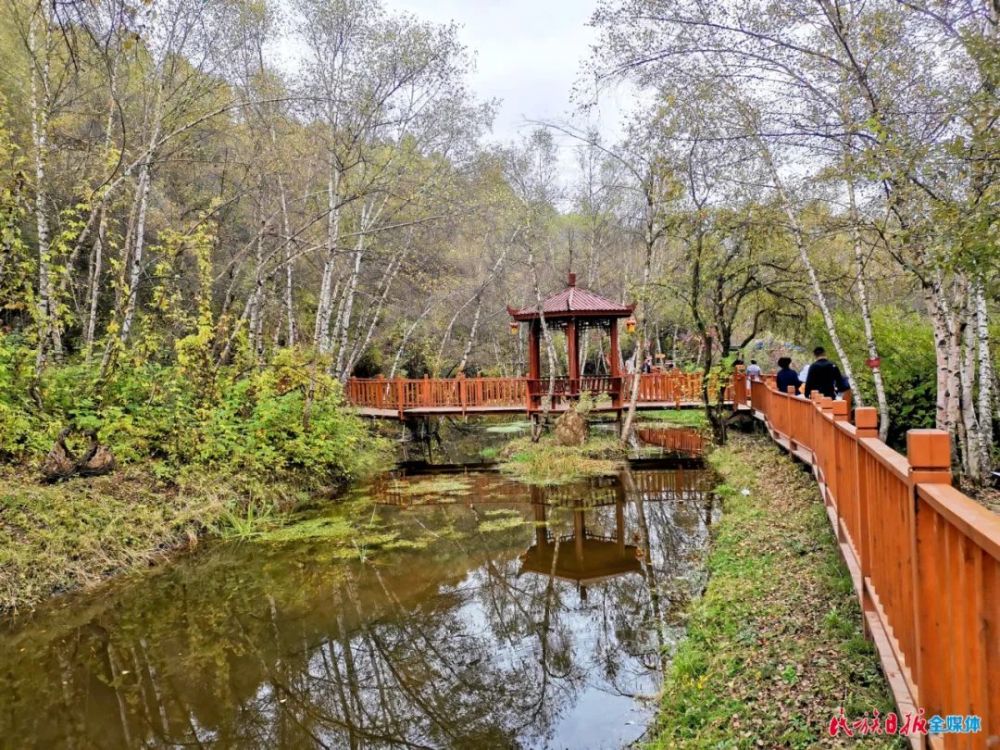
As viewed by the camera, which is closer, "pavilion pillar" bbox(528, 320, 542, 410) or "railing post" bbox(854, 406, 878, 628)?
"railing post" bbox(854, 406, 878, 628)

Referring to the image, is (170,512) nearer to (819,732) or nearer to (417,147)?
(819,732)

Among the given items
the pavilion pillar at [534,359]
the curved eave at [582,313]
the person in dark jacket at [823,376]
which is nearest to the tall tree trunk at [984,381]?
the person in dark jacket at [823,376]

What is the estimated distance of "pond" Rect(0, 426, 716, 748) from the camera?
3803 millimetres

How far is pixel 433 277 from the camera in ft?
53.0

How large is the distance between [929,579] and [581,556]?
5.46 meters

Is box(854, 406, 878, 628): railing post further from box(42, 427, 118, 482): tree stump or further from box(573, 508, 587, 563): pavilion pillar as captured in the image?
box(42, 427, 118, 482): tree stump

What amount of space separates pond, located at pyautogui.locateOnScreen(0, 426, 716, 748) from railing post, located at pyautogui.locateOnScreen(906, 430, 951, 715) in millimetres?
2143

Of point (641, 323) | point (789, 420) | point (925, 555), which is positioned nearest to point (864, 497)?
point (925, 555)

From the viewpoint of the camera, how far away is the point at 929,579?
170cm

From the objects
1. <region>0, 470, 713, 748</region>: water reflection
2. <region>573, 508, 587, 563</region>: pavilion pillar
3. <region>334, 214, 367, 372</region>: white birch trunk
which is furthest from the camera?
<region>334, 214, 367, 372</region>: white birch trunk

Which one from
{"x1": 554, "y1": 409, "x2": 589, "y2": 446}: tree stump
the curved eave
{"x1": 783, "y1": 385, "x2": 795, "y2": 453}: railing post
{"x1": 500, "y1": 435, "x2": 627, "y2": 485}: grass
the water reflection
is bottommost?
the water reflection

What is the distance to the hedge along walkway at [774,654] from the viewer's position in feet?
8.99

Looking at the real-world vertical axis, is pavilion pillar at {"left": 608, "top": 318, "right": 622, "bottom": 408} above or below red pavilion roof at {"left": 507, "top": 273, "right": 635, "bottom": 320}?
below

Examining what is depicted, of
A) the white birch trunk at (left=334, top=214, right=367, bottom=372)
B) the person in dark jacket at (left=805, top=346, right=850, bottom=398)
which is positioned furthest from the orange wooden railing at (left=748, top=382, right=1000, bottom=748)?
the white birch trunk at (left=334, top=214, right=367, bottom=372)
